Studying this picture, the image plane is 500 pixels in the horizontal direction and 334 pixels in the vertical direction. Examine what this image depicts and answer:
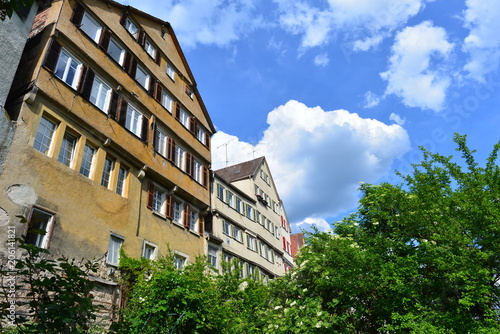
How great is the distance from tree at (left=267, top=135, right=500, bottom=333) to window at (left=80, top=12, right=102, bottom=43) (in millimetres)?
13236

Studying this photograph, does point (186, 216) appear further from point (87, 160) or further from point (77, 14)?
point (77, 14)

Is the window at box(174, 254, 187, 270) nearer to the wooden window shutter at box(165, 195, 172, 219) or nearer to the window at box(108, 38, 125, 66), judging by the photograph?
the wooden window shutter at box(165, 195, 172, 219)

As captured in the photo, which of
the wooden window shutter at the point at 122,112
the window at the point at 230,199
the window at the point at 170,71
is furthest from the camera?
the window at the point at 230,199

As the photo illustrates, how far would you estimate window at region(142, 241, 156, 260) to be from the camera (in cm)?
1561

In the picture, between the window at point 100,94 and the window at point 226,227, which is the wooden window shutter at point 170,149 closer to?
the window at point 100,94

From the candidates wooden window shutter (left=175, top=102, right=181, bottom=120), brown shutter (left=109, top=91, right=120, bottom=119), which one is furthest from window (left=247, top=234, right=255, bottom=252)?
brown shutter (left=109, top=91, right=120, bottom=119)

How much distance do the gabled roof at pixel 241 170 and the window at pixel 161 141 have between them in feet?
46.2

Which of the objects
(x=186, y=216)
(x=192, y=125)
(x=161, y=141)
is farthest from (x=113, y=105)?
(x=192, y=125)

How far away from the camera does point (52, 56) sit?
13172 mm

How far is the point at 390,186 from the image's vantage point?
45.5 feet

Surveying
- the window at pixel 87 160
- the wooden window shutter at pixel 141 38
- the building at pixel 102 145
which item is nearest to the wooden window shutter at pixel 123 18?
the building at pixel 102 145

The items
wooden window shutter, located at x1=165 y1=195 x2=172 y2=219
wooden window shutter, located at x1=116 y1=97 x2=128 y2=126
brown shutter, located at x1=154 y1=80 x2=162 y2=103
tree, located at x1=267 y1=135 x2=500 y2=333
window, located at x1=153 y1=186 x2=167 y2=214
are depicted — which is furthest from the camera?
brown shutter, located at x1=154 y1=80 x2=162 y2=103

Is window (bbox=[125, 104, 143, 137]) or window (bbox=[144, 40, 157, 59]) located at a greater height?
window (bbox=[144, 40, 157, 59])

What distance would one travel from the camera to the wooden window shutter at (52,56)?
12.9 m
